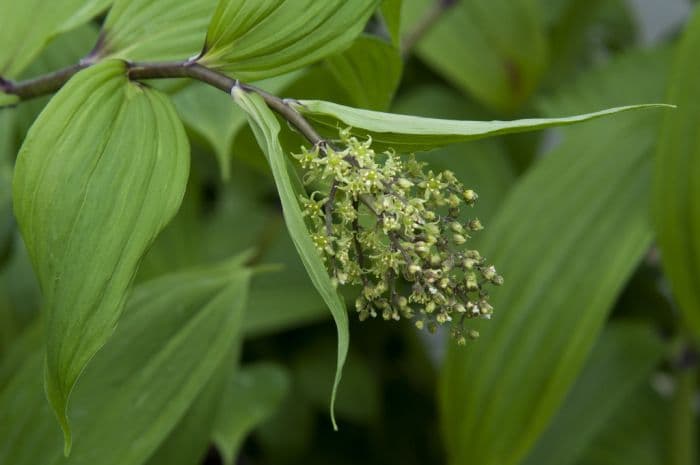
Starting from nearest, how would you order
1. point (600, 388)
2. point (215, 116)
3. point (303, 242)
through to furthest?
point (303, 242)
point (215, 116)
point (600, 388)

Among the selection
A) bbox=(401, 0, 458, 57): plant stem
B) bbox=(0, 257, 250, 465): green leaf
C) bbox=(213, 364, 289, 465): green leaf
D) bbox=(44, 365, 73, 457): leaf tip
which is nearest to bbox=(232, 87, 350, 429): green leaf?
bbox=(44, 365, 73, 457): leaf tip

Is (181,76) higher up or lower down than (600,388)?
higher up

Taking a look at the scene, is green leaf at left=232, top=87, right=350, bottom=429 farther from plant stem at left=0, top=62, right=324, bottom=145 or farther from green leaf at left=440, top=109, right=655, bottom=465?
green leaf at left=440, top=109, right=655, bottom=465

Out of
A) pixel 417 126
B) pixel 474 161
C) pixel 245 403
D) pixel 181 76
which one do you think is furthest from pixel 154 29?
pixel 474 161

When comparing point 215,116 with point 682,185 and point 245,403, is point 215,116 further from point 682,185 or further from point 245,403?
point 682,185

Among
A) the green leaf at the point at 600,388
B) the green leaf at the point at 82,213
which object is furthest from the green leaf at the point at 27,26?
the green leaf at the point at 600,388

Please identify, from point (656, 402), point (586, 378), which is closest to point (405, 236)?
point (586, 378)

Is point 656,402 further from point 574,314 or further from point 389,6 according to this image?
point 389,6
